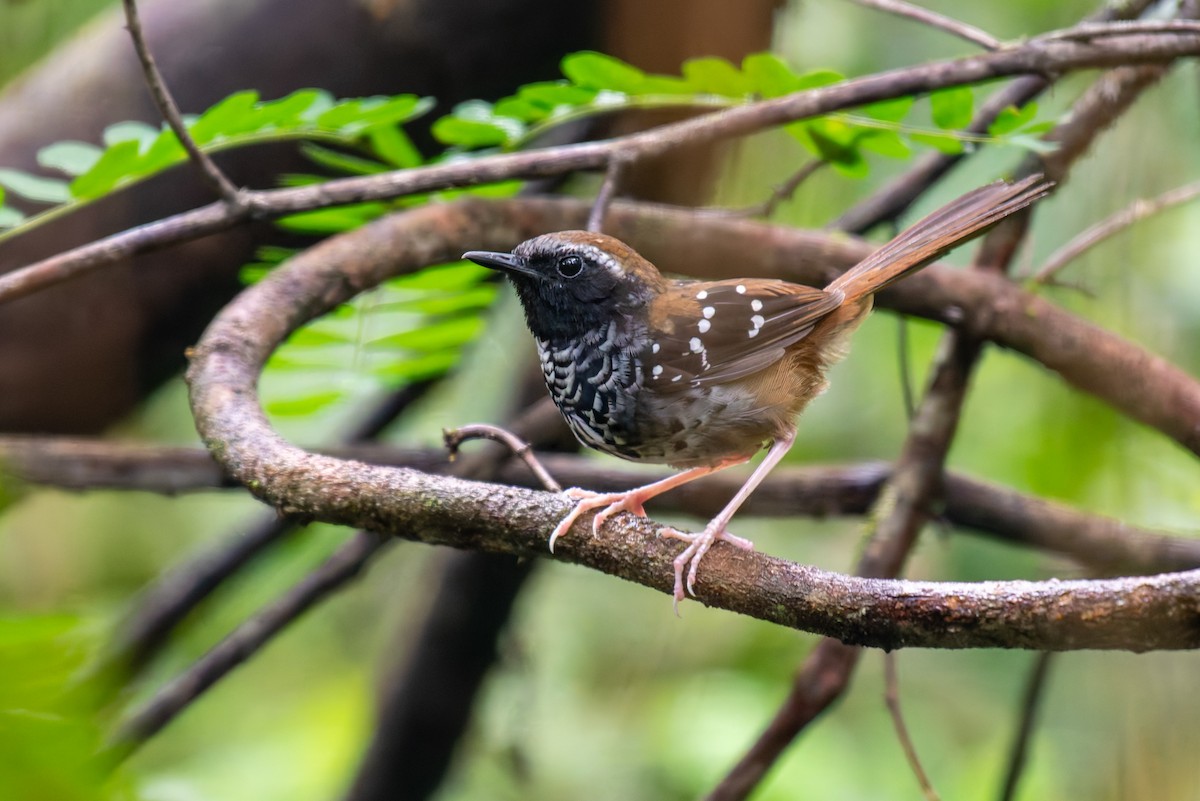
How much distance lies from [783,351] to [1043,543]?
186 centimetres

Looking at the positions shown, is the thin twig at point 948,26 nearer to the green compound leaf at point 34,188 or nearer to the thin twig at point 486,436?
the thin twig at point 486,436

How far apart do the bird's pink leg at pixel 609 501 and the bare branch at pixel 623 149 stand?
937 millimetres

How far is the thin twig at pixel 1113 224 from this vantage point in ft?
10.5

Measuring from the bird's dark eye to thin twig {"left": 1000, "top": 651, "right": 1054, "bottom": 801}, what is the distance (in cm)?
219

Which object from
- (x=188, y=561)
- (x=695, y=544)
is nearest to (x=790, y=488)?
(x=695, y=544)

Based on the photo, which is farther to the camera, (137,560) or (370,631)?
(370,631)

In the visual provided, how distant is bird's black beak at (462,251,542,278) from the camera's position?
2.52 meters

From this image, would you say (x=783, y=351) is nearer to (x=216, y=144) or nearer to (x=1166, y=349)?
(x=216, y=144)

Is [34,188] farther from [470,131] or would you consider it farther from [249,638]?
[249,638]

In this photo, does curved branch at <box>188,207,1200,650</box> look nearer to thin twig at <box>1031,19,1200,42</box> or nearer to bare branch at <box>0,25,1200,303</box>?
bare branch at <box>0,25,1200,303</box>

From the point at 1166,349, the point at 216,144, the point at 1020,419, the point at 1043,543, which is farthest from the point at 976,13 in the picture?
the point at 216,144

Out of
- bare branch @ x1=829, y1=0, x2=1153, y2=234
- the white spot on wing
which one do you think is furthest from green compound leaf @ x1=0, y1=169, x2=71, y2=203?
bare branch @ x1=829, y1=0, x2=1153, y2=234

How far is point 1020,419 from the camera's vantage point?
17.1 feet

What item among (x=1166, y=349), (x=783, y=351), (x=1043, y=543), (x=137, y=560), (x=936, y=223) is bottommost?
(x=137, y=560)
